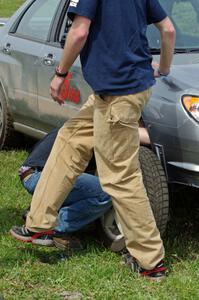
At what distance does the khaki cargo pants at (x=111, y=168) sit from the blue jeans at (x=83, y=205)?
0.57ft

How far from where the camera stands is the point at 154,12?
3678 millimetres

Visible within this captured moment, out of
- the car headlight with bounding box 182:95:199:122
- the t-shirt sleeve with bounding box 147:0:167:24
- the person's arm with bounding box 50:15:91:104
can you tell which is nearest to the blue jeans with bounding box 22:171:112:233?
the car headlight with bounding box 182:95:199:122

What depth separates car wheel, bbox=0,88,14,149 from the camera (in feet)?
20.6

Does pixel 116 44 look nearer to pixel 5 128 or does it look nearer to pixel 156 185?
pixel 156 185

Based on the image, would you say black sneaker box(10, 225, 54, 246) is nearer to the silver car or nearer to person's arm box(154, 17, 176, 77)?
the silver car

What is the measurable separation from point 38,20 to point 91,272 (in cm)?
277

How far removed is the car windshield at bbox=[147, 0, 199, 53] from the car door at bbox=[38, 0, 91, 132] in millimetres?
620

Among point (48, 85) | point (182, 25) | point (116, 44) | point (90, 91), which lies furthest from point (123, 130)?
point (48, 85)

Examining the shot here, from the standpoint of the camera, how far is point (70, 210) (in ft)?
13.9

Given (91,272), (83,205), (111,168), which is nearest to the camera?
(111,168)

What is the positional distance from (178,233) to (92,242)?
601mm

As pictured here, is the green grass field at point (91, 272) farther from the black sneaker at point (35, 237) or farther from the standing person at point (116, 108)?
the standing person at point (116, 108)

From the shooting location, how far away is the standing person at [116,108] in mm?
3535

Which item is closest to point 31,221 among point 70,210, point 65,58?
point 70,210
